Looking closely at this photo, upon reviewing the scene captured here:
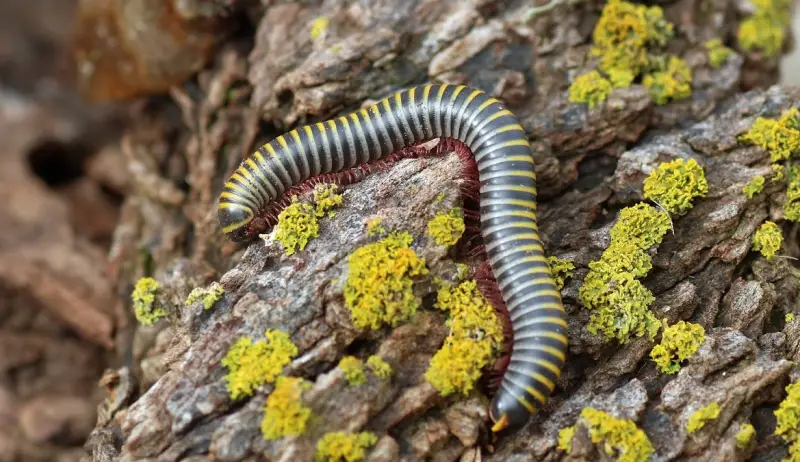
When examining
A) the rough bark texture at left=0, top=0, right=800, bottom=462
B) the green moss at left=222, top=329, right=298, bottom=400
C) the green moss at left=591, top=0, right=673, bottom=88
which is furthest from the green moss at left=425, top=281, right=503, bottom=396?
the green moss at left=591, top=0, right=673, bottom=88

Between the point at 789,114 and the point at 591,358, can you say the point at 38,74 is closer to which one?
the point at 591,358

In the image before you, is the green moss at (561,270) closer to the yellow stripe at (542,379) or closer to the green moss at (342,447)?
the yellow stripe at (542,379)

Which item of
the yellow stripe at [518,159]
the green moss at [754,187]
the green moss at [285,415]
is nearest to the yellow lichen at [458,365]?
the green moss at [285,415]

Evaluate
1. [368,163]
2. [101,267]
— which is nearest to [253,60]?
[368,163]

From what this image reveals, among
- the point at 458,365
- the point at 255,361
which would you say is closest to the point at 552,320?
the point at 458,365

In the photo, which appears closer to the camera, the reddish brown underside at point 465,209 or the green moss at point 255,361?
the green moss at point 255,361

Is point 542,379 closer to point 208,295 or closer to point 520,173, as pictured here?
point 520,173
